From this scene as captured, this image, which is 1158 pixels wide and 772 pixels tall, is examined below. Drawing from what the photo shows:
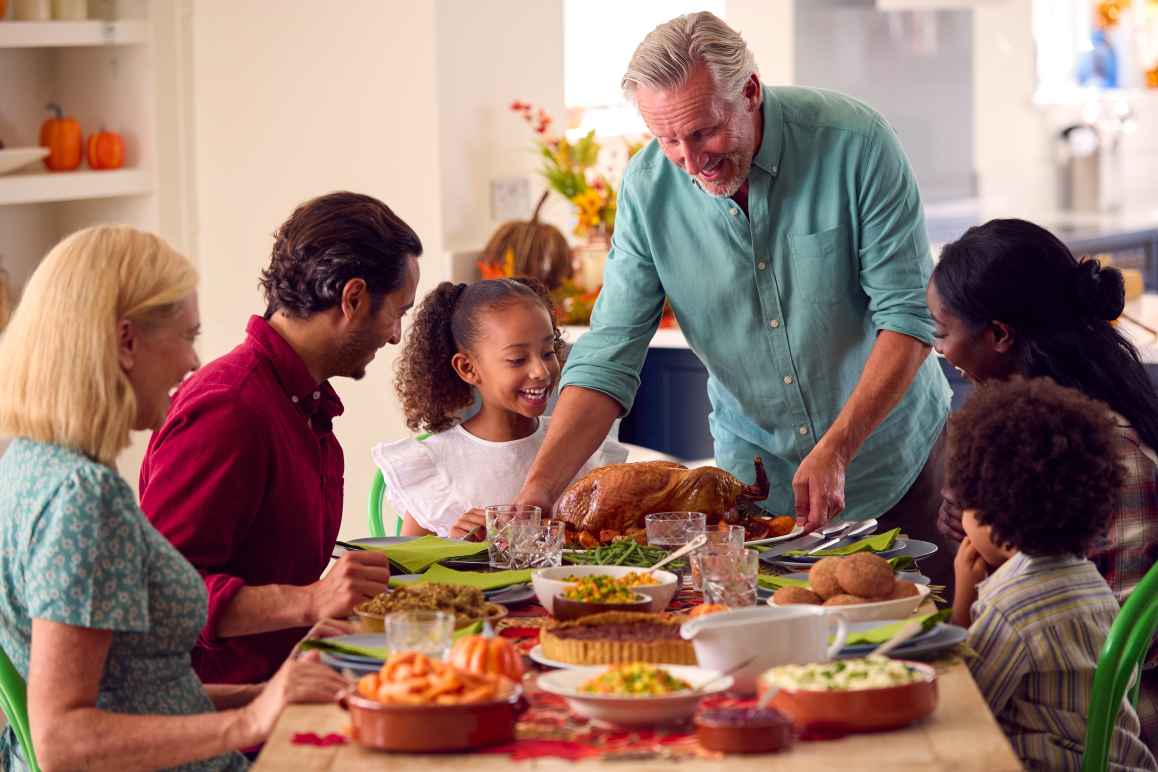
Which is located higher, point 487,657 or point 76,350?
point 76,350

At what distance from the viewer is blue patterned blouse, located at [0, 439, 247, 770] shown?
1644 mm

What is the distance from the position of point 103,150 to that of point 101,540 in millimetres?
3310

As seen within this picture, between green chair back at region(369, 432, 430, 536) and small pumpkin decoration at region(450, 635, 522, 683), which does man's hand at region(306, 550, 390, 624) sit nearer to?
small pumpkin decoration at region(450, 635, 522, 683)

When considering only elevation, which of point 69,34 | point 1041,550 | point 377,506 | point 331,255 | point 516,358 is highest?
point 69,34

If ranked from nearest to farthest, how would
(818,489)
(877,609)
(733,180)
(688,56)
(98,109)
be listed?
1. (877,609)
2. (818,489)
3. (688,56)
4. (733,180)
5. (98,109)

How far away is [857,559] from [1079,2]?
657 centimetres

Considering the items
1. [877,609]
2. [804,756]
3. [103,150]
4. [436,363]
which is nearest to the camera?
[804,756]

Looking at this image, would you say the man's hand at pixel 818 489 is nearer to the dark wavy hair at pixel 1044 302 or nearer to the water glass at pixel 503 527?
the dark wavy hair at pixel 1044 302

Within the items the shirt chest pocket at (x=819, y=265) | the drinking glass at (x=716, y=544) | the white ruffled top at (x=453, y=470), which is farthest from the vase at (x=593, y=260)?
the drinking glass at (x=716, y=544)

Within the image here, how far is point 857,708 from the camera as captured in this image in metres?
1.47

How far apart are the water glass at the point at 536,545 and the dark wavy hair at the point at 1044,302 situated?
69cm

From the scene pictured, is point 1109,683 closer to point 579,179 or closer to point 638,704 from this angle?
point 638,704

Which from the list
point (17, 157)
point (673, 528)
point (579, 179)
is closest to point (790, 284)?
point (673, 528)

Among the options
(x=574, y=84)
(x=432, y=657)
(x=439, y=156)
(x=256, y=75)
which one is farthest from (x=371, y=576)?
(x=574, y=84)
